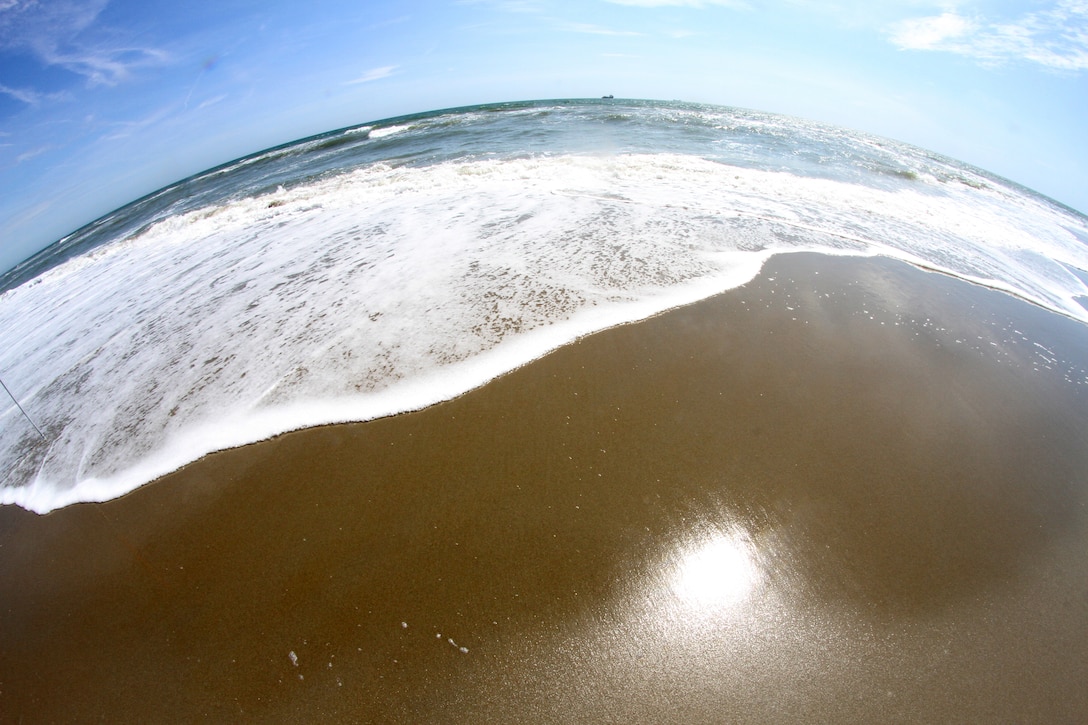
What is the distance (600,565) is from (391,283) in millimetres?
4980

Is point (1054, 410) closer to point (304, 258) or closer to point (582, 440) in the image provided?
point (582, 440)

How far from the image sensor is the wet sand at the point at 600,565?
6.97ft

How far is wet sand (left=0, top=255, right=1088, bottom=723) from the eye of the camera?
212 cm

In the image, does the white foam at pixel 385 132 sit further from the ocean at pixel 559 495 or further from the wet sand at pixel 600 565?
the wet sand at pixel 600 565

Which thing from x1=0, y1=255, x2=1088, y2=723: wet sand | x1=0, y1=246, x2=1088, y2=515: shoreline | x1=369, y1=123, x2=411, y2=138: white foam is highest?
x1=369, y1=123, x2=411, y2=138: white foam

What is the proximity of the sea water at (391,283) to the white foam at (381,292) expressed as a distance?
36 mm

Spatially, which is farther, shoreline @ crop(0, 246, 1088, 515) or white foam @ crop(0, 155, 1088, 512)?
white foam @ crop(0, 155, 1088, 512)

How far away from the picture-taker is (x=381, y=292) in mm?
5793

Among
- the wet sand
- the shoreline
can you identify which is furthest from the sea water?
the wet sand

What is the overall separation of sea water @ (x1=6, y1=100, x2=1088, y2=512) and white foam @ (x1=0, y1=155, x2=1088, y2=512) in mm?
36

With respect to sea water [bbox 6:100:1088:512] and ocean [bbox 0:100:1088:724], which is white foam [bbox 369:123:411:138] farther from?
ocean [bbox 0:100:1088:724]

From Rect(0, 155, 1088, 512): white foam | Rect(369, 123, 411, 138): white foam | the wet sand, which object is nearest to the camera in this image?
the wet sand

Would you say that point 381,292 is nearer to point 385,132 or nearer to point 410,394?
point 410,394

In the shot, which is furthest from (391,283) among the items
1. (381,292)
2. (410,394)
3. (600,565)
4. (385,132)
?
(385,132)
